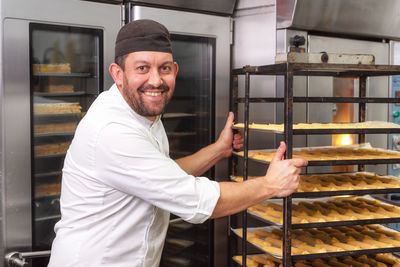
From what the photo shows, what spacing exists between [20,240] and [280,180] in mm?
1456

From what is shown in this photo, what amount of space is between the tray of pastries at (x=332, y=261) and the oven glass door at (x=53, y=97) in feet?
3.63

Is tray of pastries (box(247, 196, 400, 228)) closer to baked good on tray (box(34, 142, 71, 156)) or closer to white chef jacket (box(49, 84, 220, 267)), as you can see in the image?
white chef jacket (box(49, 84, 220, 267))

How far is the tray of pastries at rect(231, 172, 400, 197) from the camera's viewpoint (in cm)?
221

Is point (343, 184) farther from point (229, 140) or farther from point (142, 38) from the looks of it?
point (142, 38)

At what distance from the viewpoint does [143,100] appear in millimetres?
2029

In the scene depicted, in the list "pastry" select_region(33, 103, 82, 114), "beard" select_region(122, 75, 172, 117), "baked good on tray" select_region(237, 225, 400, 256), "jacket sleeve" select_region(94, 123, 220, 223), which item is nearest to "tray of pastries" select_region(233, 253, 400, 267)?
"baked good on tray" select_region(237, 225, 400, 256)

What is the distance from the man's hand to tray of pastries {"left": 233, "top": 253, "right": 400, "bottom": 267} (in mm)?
620

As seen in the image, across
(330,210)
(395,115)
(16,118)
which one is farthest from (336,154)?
(16,118)

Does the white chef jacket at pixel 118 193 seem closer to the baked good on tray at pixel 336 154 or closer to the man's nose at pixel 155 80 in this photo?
the man's nose at pixel 155 80

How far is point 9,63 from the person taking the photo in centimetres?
242

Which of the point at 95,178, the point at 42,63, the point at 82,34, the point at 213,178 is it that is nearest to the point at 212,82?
the point at 213,178

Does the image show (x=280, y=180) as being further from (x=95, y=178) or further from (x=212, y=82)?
(x=212, y=82)

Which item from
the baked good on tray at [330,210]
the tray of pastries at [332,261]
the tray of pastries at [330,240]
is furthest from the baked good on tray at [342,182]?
the tray of pastries at [332,261]

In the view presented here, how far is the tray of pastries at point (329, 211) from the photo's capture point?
2.24 metres
